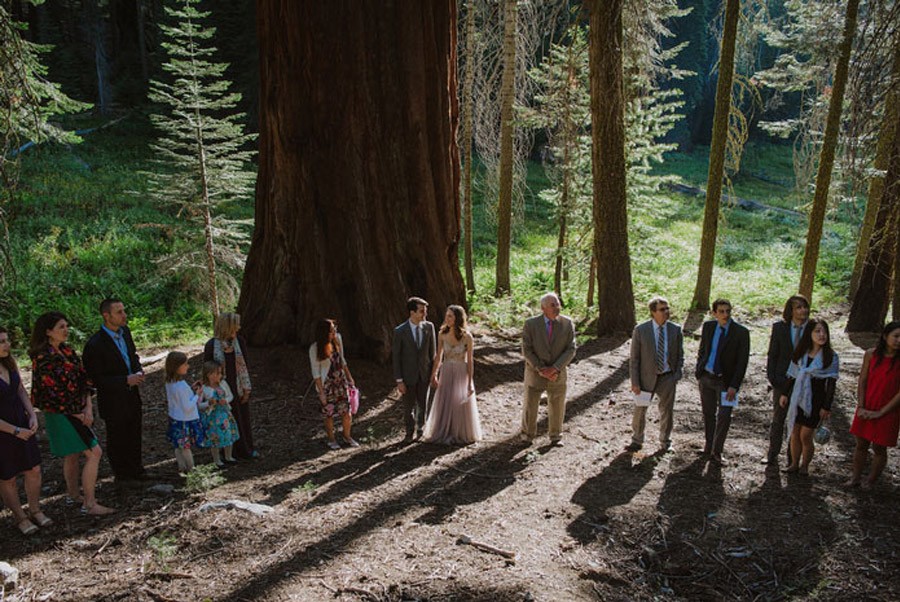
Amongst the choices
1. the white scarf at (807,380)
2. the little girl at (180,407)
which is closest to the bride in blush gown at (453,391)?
the little girl at (180,407)

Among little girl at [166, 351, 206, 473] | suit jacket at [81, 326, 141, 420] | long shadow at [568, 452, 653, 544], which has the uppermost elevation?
suit jacket at [81, 326, 141, 420]

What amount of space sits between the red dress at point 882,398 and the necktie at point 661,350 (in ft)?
6.28

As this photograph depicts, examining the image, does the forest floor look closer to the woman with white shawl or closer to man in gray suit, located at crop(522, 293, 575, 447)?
the woman with white shawl

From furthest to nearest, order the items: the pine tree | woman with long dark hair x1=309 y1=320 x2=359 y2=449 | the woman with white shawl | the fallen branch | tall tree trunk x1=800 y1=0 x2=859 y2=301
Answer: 1. the pine tree
2. tall tree trunk x1=800 y1=0 x2=859 y2=301
3. woman with long dark hair x1=309 y1=320 x2=359 y2=449
4. the woman with white shawl
5. the fallen branch

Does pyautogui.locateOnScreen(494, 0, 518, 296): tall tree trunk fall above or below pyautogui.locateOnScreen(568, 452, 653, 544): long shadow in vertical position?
above

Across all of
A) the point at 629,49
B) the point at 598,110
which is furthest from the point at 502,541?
the point at 629,49

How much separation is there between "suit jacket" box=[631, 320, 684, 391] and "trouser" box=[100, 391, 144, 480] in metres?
5.23

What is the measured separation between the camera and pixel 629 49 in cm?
1296

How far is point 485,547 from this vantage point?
4.69 metres

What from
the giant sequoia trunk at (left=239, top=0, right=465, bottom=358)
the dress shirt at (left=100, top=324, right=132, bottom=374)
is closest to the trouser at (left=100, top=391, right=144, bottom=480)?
the dress shirt at (left=100, top=324, right=132, bottom=374)

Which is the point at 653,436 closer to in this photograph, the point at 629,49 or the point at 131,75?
the point at 629,49

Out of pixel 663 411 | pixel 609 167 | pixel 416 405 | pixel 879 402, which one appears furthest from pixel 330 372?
pixel 609 167

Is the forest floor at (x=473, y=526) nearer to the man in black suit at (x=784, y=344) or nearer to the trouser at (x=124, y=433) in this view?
the trouser at (x=124, y=433)

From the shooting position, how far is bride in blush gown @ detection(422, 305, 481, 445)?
289 inches
